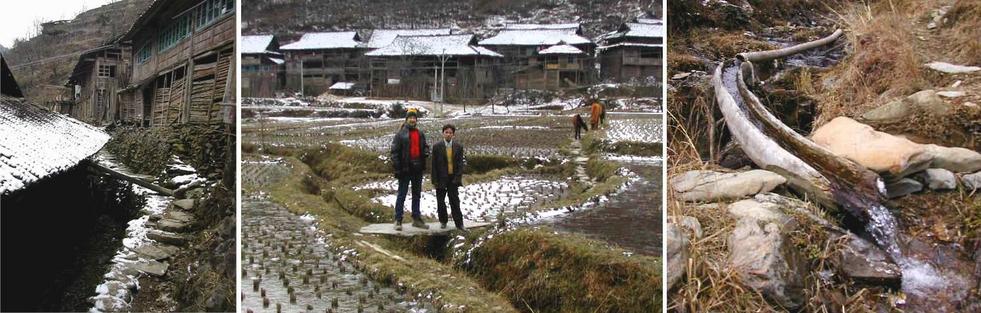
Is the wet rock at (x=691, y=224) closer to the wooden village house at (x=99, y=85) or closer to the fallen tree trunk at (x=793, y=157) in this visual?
the fallen tree trunk at (x=793, y=157)

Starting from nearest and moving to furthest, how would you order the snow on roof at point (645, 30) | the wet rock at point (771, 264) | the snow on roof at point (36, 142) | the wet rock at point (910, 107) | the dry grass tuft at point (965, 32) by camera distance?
1. the snow on roof at point (36, 142)
2. the wet rock at point (771, 264)
3. the snow on roof at point (645, 30)
4. the wet rock at point (910, 107)
5. the dry grass tuft at point (965, 32)

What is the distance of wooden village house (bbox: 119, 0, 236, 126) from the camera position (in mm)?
4160

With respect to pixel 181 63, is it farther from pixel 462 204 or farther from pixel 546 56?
pixel 546 56

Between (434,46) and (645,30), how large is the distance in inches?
51.8

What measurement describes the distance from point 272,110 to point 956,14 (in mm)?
5028

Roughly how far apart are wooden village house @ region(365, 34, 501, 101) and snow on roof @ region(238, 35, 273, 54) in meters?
0.64

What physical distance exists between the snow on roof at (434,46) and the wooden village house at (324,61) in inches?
5.1

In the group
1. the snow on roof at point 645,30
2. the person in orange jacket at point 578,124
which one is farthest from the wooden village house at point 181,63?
the snow on roof at point 645,30

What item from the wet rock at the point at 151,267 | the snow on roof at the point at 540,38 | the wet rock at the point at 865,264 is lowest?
the wet rock at the point at 151,267

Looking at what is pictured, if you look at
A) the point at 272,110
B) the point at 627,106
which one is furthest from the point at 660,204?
the point at 272,110

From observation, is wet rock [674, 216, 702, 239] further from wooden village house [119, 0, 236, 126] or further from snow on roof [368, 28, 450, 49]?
wooden village house [119, 0, 236, 126]

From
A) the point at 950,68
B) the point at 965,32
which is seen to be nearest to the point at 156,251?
the point at 950,68

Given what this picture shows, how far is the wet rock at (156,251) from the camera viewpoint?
3.99 meters

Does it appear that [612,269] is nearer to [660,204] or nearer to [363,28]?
[660,204]
